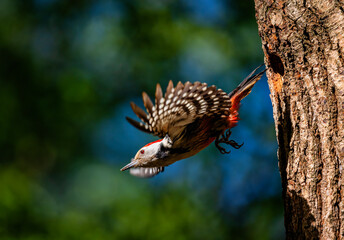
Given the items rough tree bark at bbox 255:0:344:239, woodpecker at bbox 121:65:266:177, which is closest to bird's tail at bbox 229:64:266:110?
woodpecker at bbox 121:65:266:177

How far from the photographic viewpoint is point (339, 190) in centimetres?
216

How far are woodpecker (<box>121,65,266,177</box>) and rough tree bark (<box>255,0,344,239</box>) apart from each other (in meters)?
0.55

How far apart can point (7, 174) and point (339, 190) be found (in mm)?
5891

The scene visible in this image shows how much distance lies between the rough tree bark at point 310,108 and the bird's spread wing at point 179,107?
20.8 inches

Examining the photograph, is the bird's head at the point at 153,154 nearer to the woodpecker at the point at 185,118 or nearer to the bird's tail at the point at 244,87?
the woodpecker at the point at 185,118

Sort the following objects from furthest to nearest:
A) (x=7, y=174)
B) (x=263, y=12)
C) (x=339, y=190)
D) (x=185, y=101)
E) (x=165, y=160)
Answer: (x=7, y=174) → (x=165, y=160) → (x=185, y=101) → (x=263, y=12) → (x=339, y=190)

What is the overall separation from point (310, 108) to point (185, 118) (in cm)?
102

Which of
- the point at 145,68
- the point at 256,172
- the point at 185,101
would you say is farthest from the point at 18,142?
the point at 185,101

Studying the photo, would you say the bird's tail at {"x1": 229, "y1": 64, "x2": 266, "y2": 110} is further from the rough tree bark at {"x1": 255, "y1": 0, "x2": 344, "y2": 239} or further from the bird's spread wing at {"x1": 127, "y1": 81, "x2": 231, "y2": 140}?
the rough tree bark at {"x1": 255, "y1": 0, "x2": 344, "y2": 239}

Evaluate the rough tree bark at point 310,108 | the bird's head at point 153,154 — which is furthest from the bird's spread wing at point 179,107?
the rough tree bark at point 310,108

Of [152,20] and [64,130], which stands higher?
[152,20]

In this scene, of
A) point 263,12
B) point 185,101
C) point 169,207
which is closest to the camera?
point 263,12

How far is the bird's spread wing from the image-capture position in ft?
9.25

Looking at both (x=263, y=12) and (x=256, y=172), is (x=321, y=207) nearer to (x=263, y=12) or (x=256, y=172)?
(x=263, y=12)
